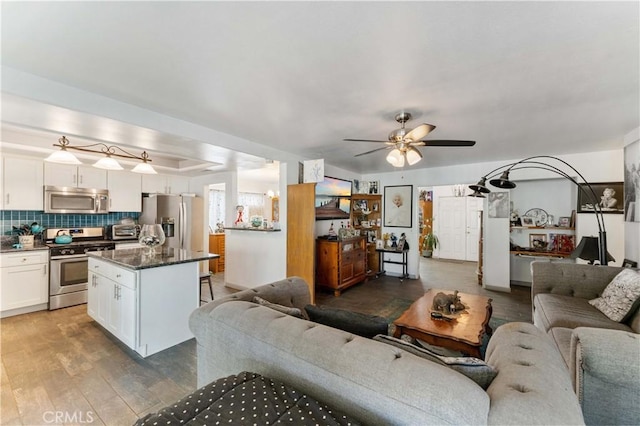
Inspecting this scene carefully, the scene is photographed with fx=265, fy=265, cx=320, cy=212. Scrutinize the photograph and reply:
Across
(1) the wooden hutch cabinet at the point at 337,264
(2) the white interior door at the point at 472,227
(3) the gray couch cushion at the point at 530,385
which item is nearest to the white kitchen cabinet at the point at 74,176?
(1) the wooden hutch cabinet at the point at 337,264

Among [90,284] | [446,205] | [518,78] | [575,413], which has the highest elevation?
[518,78]

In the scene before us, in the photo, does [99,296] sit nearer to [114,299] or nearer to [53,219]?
[114,299]

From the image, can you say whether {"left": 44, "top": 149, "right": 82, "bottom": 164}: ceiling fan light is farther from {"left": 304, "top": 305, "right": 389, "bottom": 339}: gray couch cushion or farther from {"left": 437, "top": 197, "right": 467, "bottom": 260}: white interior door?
{"left": 437, "top": 197, "right": 467, "bottom": 260}: white interior door

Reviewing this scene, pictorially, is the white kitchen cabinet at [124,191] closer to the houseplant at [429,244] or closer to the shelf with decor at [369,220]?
the shelf with decor at [369,220]

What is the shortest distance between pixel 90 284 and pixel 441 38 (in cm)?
434

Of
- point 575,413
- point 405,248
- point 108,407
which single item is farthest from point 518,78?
point 405,248

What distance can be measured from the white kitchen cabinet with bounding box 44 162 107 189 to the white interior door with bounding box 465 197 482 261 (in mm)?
8899

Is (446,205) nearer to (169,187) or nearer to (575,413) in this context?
(169,187)

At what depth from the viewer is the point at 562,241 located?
494cm

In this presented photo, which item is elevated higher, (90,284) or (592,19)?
(592,19)

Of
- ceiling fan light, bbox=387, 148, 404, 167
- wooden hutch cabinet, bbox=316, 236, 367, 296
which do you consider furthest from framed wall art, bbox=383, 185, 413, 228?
ceiling fan light, bbox=387, 148, 404, 167

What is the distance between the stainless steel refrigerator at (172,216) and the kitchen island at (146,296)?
1991mm

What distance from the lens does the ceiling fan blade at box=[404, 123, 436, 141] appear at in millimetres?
2281

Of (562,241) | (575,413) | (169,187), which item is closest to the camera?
(575,413)
